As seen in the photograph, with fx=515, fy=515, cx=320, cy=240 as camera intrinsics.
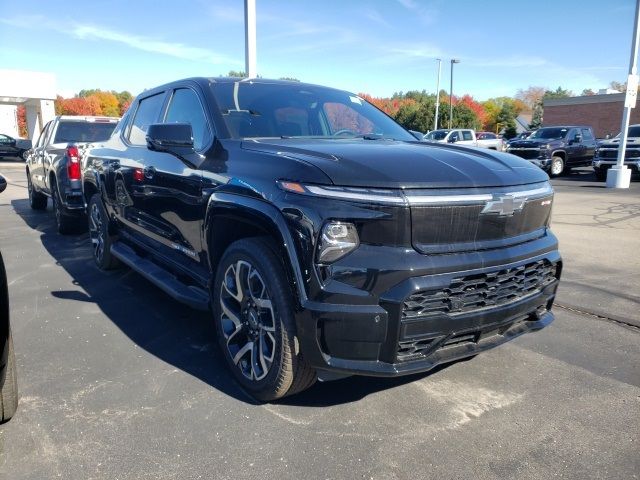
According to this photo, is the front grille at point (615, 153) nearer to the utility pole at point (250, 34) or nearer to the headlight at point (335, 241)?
the utility pole at point (250, 34)

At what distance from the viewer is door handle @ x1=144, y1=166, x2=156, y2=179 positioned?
13.4 ft

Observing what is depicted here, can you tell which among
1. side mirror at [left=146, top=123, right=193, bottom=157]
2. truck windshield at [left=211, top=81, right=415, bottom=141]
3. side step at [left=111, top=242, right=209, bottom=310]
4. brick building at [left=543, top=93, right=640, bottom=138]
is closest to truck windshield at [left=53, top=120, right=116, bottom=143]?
side step at [left=111, top=242, right=209, bottom=310]

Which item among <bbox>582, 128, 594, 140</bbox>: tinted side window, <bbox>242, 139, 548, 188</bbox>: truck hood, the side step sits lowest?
the side step

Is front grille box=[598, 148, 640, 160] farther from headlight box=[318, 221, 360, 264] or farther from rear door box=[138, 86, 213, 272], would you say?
headlight box=[318, 221, 360, 264]

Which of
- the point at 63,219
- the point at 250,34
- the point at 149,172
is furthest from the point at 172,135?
the point at 250,34

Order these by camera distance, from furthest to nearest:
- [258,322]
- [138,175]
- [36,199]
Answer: [36,199]
[138,175]
[258,322]

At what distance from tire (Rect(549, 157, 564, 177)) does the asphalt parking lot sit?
16518 mm

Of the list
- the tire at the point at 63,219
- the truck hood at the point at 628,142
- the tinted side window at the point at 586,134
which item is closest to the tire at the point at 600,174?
the truck hood at the point at 628,142

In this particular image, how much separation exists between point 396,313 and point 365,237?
383 millimetres

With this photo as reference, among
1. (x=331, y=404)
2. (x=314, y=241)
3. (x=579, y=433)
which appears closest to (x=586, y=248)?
(x=579, y=433)

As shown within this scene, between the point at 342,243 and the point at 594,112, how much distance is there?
46.7 meters

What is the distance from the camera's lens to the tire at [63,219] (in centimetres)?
766

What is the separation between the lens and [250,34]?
8.63 m

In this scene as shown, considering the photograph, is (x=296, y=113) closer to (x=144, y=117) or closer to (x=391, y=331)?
(x=144, y=117)
